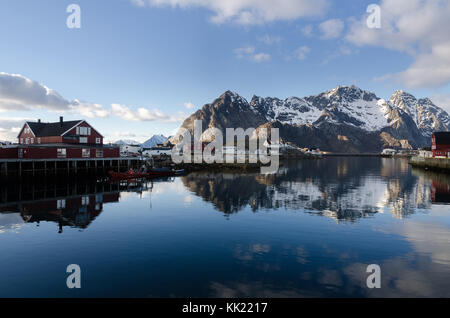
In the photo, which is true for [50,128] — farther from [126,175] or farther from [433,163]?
[433,163]

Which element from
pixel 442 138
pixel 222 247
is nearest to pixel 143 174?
pixel 222 247

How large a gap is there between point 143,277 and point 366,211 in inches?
1041

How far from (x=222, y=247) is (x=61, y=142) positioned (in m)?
66.1

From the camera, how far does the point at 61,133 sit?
7019cm

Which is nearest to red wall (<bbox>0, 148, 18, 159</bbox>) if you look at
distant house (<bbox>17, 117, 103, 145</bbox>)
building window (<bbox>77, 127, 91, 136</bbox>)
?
distant house (<bbox>17, 117, 103, 145</bbox>)

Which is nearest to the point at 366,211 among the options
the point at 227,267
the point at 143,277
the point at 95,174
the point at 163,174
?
the point at 227,267

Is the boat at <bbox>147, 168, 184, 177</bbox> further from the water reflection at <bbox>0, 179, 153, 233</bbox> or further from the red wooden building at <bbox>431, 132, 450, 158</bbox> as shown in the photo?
the red wooden building at <bbox>431, 132, 450, 158</bbox>

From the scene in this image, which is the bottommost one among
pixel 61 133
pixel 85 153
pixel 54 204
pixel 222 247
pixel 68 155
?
pixel 222 247

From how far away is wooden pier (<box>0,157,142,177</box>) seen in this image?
55406mm

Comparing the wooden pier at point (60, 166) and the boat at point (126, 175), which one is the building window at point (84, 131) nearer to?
the wooden pier at point (60, 166)

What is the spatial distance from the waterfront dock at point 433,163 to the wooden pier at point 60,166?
86.0m

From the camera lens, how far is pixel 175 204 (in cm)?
3531

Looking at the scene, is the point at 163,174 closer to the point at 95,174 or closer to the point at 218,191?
the point at 95,174
